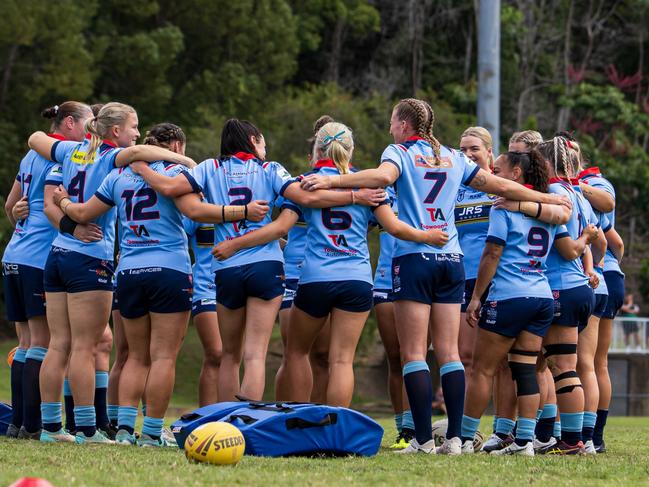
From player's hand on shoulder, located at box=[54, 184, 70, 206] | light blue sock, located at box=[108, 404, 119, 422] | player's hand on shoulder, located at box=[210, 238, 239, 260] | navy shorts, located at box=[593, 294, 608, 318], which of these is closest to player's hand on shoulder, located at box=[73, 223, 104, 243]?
player's hand on shoulder, located at box=[54, 184, 70, 206]

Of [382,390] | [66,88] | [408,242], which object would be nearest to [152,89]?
[66,88]

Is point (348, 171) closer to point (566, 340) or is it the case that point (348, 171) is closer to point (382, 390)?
point (566, 340)

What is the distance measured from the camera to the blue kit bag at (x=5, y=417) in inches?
397

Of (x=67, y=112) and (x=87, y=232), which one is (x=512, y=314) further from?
(x=67, y=112)

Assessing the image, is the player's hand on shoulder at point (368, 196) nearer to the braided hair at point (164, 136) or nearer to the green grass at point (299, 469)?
the green grass at point (299, 469)

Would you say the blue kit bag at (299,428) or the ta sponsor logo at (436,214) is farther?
the ta sponsor logo at (436,214)

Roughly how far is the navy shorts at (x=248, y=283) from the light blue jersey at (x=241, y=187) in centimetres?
8

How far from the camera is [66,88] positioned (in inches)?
1033

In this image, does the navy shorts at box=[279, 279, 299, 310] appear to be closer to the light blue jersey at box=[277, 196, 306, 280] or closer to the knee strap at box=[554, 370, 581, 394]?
the light blue jersey at box=[277, 196, 306, 280]

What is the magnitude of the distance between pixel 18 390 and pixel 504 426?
13.1ft

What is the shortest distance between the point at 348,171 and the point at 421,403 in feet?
5.91

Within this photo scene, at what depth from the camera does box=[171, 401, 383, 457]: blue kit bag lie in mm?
7797

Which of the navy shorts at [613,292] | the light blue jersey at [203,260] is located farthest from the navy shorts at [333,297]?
the navy shorts at [613,292]

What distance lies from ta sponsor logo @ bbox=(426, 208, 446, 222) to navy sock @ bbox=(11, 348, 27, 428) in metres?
3.67
